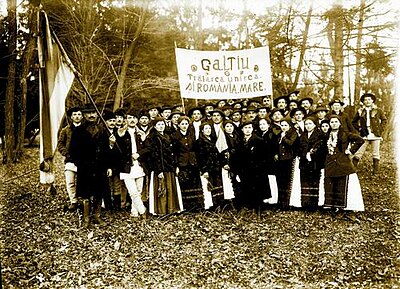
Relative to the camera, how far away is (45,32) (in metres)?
5.04

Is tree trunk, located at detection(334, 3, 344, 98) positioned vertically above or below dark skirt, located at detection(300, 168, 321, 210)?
above

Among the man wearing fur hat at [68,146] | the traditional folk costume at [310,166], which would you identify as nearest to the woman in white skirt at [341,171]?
the traditional folk costume at [310,166]

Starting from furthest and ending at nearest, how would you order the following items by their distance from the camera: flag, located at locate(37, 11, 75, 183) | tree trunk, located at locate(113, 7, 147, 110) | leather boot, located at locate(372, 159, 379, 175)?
tree trunk, located at locate(113, 7, 147, 110), leather boot, located at locate(372, 159, 379, 175), flag, located at locate(37, 11, 75, 183)

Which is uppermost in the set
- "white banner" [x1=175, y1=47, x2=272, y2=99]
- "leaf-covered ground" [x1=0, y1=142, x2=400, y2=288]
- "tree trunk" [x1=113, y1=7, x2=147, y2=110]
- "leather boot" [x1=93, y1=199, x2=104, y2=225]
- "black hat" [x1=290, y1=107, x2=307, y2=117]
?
"tree trunk" [x1=113, y1=7, x2=147, y2=110]

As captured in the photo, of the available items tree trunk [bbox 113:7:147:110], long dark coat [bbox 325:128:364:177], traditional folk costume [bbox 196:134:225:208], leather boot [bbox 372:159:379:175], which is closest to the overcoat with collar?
leather boot [bbox 372:159:379:175]

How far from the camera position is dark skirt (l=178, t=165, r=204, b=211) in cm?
669

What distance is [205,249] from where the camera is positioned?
17.7 ft

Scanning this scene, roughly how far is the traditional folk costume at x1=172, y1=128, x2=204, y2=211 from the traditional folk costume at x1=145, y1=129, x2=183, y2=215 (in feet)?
0.32

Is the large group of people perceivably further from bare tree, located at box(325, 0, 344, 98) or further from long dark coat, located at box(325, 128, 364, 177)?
bare tree, located at box(325, 0, 344, 98)

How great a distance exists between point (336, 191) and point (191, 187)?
7.38 feet

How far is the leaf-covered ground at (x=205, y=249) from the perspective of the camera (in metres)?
4.64

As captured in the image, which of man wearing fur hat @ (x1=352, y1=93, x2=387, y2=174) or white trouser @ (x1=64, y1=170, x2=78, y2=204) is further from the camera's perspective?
man wearing fur hat @ (x1=352, y1=93, x2=387, y2=174)

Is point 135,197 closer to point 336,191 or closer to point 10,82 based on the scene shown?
point 336,191

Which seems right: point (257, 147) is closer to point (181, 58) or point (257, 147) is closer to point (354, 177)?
point (354, 177)
